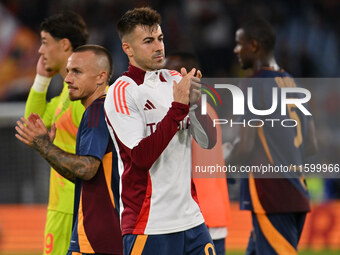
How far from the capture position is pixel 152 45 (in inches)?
161

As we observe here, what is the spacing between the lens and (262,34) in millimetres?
5957

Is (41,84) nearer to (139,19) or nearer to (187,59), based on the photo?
(187,59)

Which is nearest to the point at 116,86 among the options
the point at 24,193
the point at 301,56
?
the point at 24,193

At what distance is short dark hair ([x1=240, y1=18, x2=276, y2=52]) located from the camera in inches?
234

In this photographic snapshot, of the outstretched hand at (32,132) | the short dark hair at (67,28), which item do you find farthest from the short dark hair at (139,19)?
the short dark hair at (67,28)

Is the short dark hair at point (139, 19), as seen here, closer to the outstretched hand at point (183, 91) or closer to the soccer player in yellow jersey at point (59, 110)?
the outstretched hand at point (183, 91)

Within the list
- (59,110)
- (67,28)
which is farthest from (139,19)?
(67,28)

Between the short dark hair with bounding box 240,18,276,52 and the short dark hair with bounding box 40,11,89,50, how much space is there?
1.47m

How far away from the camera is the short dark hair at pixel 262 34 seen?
594cm

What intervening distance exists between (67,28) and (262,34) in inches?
67.7

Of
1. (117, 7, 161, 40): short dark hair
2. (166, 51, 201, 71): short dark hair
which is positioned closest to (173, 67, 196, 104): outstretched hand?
(117, 7, 161, 40): short dark hair

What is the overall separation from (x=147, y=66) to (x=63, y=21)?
1842mm

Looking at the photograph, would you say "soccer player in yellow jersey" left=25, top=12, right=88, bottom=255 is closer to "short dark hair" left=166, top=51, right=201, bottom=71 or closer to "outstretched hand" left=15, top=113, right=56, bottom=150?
"outstretched hand" left=15, top=113, right=56, bottom=150

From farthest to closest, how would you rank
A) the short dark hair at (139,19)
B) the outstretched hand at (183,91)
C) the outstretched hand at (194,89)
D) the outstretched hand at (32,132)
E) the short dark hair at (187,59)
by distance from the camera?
the short dark hair at (187,59) < the outstretched hand at (32,132) < the short dark hair at (139,19) < the outstretched hand at (194,89) < the outstretched hand at (183,91)
